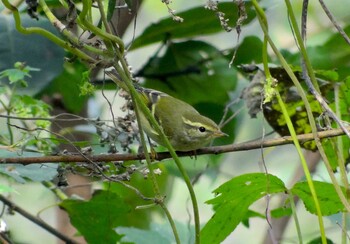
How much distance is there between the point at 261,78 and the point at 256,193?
0.58 meters

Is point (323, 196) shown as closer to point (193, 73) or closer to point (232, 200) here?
point (232, 200)

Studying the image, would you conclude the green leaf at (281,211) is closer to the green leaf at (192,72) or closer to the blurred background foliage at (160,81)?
the blurred background foliage at (160,81)

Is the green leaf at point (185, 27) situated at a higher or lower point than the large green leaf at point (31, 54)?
higher

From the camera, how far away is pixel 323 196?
1543mm

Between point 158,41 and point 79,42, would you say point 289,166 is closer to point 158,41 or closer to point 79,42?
point 158,41

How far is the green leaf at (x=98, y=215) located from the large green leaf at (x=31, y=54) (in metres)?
0.35

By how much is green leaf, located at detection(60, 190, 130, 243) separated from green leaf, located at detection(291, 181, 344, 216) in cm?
53

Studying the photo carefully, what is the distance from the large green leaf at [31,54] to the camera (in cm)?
204

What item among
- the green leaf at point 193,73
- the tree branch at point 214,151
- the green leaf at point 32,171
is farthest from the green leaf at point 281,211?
the green leaf at point 193,73

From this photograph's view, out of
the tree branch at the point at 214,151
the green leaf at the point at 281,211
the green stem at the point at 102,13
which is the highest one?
the green stem at the point at 102,13

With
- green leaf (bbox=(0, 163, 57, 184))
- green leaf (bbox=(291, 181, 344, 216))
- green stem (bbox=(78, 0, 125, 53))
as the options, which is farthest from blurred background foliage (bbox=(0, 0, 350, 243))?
green stem (bbox=(78, 0, 125, 53))

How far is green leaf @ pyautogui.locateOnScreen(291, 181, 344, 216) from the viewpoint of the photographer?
1.51 metres

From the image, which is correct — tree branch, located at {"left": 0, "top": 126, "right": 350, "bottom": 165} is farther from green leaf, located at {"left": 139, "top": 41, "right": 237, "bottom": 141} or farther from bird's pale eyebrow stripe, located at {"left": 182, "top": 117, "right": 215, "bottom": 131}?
green leaf, located at {"left": 139, "top": 41, "right": 237, "bottom": 141}

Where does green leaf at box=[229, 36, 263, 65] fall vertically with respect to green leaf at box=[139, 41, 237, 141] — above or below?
above
